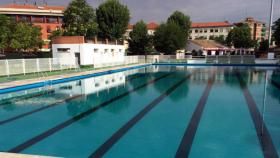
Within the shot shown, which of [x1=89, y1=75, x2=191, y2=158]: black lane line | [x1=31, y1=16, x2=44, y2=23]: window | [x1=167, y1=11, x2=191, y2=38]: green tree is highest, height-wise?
Answer: [x1=31, y1=16, x2=44, y2=23]: window

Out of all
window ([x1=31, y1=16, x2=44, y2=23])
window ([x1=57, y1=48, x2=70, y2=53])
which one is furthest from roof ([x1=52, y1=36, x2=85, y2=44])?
window ([x1=31, y1=16, x2=44, y2=23])

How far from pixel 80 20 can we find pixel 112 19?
479 cm

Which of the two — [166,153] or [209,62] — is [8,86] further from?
[209,62]

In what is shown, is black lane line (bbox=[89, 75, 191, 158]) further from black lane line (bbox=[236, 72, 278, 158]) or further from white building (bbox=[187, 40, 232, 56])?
white building (bbox=[187, 40, 232, 56])

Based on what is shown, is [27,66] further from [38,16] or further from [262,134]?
[38,16]

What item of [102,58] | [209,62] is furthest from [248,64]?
[102,58]

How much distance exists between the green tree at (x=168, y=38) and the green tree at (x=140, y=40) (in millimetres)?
1878

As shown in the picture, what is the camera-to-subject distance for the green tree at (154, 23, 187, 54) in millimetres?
39844

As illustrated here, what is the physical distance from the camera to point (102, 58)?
2730cm

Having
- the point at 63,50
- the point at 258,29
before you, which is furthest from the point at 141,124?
the point at 258,29

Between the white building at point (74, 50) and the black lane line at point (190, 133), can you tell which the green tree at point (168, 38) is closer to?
the white building at point (74, 50)

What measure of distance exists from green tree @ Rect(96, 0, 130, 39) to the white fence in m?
13.6

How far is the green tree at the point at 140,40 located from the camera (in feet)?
130

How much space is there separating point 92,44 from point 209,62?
1868 centimetres
